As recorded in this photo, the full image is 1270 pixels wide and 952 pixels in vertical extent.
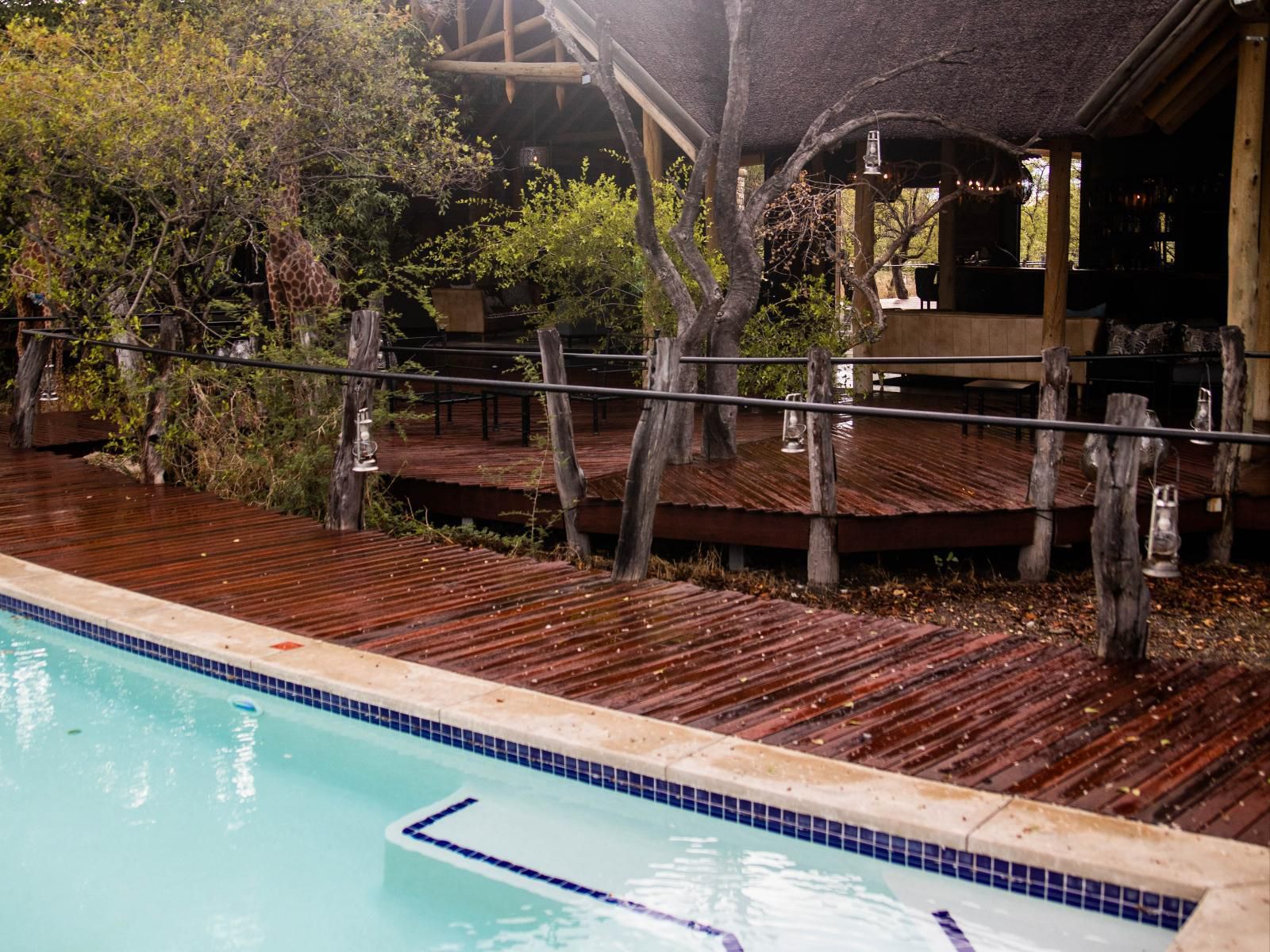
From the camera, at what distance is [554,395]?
287 inches

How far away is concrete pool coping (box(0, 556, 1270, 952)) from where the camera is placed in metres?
3.03

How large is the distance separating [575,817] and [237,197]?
5.50 metres

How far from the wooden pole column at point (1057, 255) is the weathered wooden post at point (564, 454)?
5.30 m

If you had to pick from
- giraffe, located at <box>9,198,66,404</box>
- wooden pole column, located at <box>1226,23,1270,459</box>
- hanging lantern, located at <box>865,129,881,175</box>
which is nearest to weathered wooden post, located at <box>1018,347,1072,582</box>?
wooden pole column, located at <box>1226,23,1270,459</box>

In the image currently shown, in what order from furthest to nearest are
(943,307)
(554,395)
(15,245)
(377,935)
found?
1. (943,307)
2. (15,245)
3. (554,395)
4. (377,935)

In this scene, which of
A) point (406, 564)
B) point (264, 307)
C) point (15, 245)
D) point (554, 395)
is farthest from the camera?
point (264, 307)

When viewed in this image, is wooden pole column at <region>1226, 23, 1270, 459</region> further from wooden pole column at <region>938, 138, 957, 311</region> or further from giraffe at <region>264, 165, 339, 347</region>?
giraffe at <region>264, 165, 339, 347</region>

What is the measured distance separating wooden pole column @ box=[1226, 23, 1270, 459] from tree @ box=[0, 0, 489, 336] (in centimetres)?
579

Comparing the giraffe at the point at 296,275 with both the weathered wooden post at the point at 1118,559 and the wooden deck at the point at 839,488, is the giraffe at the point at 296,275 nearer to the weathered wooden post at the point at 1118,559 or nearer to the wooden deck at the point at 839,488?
the wooden deck at the point at 839,488

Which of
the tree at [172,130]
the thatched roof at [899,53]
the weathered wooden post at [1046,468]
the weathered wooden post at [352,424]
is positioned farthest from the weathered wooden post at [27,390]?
the weathered wooden post at [1046,468]

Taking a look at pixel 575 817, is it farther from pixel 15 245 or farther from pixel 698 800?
pixel 15 245

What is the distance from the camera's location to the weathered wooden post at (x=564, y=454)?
284 inches

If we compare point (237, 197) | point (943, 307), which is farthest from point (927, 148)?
point (237, 197)

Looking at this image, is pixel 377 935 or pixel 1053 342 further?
pixel 1053 342
